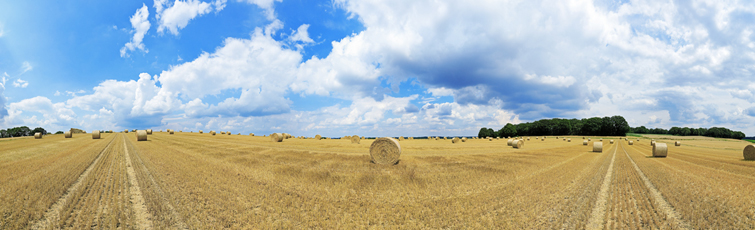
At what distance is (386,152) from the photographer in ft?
53.6

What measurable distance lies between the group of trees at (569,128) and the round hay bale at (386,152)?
127 m

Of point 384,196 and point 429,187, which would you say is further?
point 429,187

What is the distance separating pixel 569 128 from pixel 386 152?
460ft

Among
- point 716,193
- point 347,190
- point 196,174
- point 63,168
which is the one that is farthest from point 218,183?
point 716,193

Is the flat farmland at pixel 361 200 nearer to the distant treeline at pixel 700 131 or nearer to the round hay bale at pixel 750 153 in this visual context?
the round hay bale at pixel 750 153

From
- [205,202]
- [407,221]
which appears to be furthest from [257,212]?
[407,221]

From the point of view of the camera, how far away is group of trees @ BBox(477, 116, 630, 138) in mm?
117312

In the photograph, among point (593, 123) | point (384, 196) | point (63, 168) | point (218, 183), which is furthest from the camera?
point (593, 123)

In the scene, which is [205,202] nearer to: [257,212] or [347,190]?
[257,212]

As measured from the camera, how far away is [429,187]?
899 cm

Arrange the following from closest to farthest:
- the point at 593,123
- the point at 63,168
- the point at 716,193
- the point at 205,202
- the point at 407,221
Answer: the point at 407,221 < the point at 205,202 < the point at 716,193 < the point at 63,168 < the point at 593,123

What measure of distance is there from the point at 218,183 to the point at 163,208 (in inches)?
105

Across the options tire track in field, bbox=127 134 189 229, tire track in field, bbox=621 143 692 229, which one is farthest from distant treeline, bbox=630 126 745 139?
tire track in field, bbox=127 134 189 229

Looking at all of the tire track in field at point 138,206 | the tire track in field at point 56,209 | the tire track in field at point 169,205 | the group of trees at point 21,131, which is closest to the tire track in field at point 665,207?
the tire track in field at point 169,205
